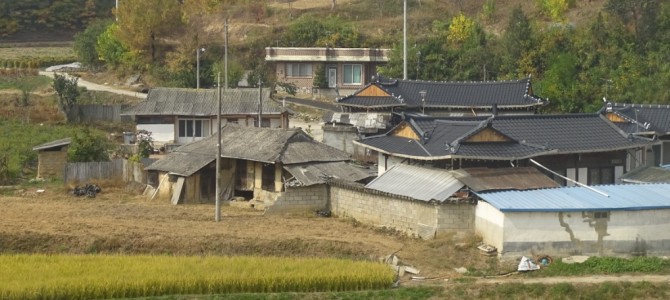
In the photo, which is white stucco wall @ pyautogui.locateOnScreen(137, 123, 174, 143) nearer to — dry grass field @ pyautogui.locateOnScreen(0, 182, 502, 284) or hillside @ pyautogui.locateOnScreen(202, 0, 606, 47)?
dry grass field @ pyautogui.locateOnScreen(0, 182, 502, 284)

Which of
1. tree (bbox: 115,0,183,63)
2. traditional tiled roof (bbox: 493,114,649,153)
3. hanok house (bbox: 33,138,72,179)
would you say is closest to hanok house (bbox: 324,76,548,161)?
traditional tiled roof (bbox: 493,114,649,153)

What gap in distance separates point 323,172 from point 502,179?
6.95m

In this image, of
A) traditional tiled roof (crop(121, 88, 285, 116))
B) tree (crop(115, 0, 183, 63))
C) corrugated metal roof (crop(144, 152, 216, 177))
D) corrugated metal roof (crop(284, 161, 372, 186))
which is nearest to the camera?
corrugated metal roof (crop(284, 161, 372, 186))

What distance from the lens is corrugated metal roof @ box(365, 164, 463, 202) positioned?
30.3 meters

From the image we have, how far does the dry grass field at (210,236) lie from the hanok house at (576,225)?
93cm

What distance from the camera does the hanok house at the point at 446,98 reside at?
44.2 m

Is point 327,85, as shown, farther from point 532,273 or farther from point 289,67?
point 532,273

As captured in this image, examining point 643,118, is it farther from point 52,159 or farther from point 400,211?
point 52,159

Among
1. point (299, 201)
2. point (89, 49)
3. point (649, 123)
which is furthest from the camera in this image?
point (89, 49)

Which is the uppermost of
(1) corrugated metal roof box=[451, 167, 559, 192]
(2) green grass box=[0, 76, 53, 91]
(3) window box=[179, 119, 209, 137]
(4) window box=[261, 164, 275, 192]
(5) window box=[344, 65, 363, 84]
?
(5) window box=[344, 65, 363, 84]

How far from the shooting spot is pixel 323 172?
1398 inches

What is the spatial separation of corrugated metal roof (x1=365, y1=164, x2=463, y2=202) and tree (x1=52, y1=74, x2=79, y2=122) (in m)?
22.5

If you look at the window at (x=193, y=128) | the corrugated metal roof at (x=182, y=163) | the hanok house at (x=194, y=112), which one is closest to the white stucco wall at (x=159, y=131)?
the hanok house at (x=194, y=112)

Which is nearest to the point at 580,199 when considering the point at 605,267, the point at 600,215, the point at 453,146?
the point at 600,215
